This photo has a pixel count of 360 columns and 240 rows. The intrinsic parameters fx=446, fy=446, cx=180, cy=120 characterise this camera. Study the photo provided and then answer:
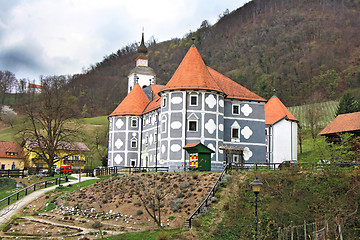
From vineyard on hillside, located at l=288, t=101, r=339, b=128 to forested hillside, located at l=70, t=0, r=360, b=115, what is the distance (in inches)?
150

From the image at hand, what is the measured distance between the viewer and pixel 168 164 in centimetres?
4253

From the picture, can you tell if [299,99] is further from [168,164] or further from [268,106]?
[168,164]

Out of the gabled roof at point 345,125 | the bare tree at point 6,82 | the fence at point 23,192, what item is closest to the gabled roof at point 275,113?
the gabled roof at point 345,125

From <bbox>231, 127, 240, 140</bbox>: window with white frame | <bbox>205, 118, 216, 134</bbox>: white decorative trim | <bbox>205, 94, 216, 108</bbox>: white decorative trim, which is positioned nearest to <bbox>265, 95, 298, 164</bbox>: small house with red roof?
<bbox>231, 127, 240, 140</bbox>: window with white frame

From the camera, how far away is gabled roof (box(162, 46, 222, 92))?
1708 inches

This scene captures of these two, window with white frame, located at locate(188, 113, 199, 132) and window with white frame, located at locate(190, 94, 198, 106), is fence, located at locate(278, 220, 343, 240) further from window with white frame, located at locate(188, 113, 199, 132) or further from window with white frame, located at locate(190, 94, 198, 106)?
window with white frame, located at locate(190, 94, 198, 106)

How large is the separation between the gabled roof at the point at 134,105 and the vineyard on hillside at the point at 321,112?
28.7m

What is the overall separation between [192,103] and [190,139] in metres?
3.57

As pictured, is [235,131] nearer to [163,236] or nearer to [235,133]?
[235,133]

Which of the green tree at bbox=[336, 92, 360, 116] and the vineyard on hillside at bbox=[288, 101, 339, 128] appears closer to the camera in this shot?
the green tree at bbox=[336, 92, 360, 116]

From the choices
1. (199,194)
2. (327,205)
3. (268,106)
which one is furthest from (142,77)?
(327,205)

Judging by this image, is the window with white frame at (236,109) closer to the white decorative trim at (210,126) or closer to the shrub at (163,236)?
the white decorative trim at (210,126)

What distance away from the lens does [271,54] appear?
140875 mm

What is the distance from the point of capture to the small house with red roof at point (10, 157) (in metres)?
71.4
